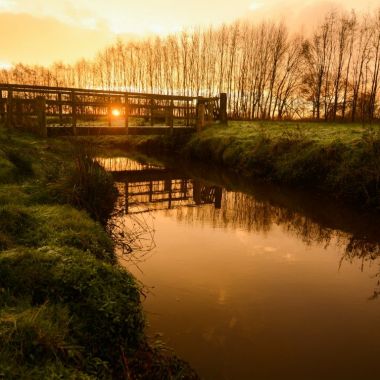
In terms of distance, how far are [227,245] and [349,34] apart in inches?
1195

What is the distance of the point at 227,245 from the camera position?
645 centimetres

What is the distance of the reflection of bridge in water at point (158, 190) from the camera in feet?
30.5

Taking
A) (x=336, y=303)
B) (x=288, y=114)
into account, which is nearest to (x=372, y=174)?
(x=336, y=303)

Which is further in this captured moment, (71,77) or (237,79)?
(71,77)

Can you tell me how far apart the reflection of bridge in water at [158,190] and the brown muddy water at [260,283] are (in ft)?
0.38

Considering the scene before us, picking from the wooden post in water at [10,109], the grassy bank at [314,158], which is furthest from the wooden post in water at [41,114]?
the grassy bank at [314,158]

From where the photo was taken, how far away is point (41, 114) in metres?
12.7

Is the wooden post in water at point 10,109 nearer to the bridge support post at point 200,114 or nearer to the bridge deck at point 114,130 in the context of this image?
the bridge deck at point 114,130

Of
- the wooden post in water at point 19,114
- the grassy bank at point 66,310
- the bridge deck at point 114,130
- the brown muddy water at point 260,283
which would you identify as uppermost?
the wooden post in water at point 19,114

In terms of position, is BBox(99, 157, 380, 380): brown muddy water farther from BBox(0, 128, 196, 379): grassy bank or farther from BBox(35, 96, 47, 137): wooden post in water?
BBox(35, 96, 47, 137): wooden post in water

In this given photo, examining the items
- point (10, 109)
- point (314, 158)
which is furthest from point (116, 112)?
point (314, 158)

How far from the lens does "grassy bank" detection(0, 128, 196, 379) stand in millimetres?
2531

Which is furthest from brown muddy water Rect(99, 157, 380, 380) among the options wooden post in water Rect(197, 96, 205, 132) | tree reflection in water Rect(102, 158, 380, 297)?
wooden post in water Rect(197, 96, 205, 132)

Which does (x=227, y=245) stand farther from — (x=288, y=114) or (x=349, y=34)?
(x=349, y=34)
